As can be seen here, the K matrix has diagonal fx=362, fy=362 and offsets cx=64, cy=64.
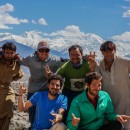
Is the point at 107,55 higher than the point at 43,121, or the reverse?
the point at 107,55

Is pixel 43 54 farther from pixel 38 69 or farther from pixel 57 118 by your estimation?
pixel 57 118

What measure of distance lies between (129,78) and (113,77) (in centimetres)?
42

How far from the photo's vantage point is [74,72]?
9742 millimetres

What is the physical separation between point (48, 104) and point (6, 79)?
1.82 metres

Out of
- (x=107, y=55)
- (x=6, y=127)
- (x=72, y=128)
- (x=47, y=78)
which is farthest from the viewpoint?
(x=6, y=127)

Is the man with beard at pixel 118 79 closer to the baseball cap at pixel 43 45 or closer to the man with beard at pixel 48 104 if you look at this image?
the man with beard at pixel 48 104

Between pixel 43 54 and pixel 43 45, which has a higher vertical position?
pixel 43 45

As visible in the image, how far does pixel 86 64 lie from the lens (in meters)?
9.85

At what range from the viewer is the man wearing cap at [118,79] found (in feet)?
31.0

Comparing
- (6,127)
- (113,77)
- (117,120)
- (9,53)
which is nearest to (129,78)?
(113,77)

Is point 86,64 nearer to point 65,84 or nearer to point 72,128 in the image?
point 65,84

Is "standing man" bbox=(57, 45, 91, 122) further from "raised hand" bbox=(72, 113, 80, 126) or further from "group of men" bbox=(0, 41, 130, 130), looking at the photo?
"raised hand" bbox=(72, 113, 80, 126)

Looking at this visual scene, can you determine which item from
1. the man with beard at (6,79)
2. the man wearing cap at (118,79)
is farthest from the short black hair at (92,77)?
the man with beard at (6,79)

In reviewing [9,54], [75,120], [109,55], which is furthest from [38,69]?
[75,120]
